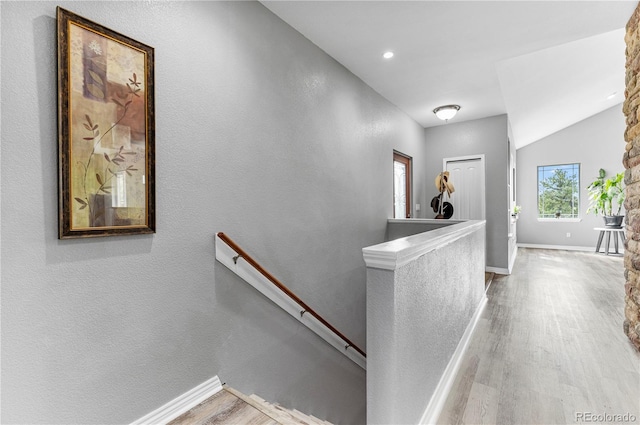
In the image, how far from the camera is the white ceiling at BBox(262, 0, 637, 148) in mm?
2322

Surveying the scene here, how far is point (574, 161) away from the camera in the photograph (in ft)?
23.9

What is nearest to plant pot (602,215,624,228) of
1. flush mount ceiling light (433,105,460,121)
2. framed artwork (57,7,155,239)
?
flush mount ceiling light (433,105,460,121)

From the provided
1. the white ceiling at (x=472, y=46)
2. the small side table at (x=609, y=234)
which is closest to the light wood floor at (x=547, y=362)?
the white ceiling at (x=472, y=46)

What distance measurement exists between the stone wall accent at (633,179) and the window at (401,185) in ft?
8.41

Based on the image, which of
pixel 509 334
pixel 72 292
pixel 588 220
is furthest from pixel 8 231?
pixel 588 220

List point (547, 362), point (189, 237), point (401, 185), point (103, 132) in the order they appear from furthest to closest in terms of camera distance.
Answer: point (401, 185), point (547, 362), point (189, 237), point (103, 132)

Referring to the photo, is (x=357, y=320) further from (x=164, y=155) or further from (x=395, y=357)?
(x=164, y=155)

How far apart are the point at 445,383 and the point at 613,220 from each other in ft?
23.0

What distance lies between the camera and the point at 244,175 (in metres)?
2.04

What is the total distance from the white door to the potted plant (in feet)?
10.8

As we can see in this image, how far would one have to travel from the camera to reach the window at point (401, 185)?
15.7 ft

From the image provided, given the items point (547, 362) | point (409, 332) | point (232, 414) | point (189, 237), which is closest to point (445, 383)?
point (409, 332)

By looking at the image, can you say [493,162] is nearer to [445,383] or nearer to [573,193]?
[573,193]

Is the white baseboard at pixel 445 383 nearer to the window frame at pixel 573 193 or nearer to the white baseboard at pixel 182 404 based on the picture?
the white baseboard at pixel 182 404
